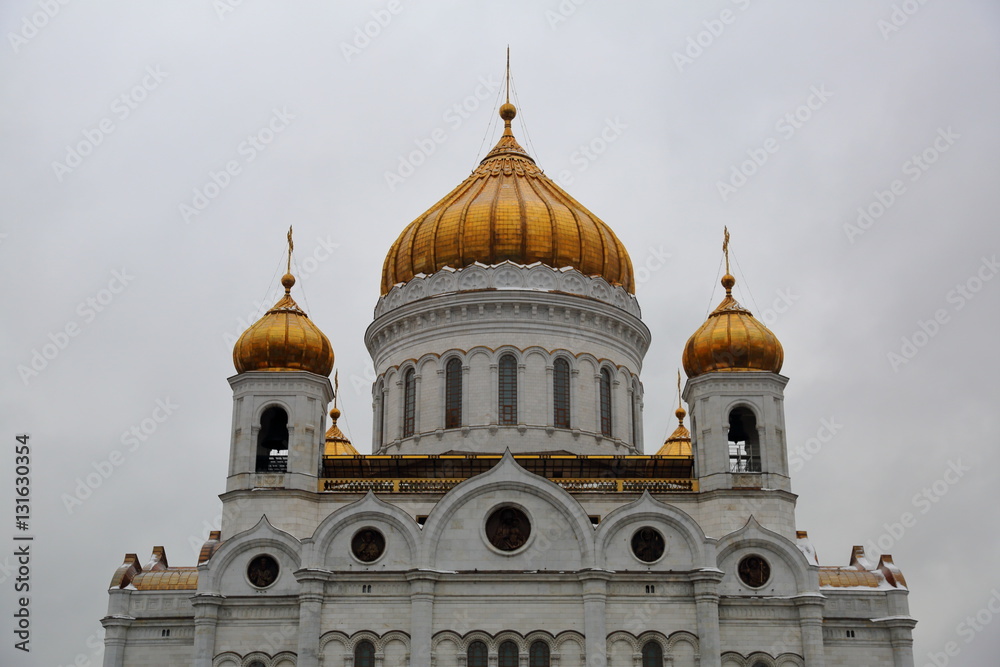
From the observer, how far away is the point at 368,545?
32062mm

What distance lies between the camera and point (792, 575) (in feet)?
105

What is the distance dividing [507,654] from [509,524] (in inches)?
126

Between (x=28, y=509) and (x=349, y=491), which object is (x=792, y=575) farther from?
(x=28, y=509)

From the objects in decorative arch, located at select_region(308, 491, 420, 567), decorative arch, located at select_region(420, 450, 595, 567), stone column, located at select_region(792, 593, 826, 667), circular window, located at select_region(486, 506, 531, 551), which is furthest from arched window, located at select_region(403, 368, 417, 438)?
stone column, located at select_region(792, 593, 826, 667)

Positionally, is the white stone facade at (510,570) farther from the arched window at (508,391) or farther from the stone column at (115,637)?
the arched window at (508,391)

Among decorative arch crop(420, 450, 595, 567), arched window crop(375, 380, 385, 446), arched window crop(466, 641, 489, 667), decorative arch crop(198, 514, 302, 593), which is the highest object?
arched window crop(375, 380, 385, 446)

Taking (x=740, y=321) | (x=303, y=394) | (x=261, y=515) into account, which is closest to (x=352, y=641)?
(x=261, y=515)

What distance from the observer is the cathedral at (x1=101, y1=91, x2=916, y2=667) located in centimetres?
3108

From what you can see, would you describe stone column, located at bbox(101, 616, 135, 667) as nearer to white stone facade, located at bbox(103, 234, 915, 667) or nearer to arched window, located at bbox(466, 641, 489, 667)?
white stone facade, located at bbox(103, 234, 915, 667)

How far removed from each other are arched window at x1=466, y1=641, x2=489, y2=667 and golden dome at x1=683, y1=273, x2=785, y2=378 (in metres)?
9.40

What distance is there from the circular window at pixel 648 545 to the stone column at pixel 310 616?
7.82 metres

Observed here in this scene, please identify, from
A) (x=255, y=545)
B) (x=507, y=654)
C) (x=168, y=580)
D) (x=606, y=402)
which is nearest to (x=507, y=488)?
(x=507, y=654)

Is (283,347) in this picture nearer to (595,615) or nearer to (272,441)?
(272,441)

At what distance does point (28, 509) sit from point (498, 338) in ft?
46.8
